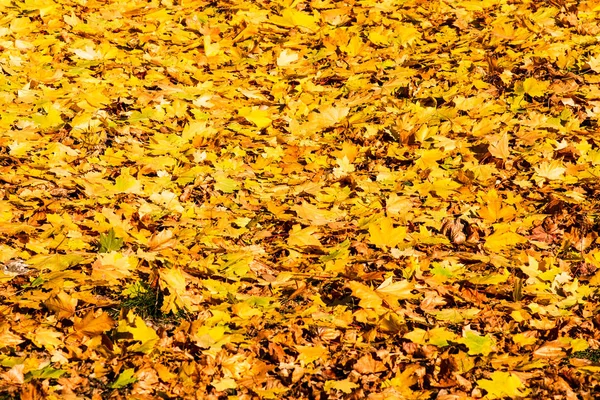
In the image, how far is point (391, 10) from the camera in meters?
5.41

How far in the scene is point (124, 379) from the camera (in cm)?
260

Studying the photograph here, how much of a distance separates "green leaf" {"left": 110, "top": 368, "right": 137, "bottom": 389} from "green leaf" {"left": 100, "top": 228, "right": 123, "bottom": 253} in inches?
31.0

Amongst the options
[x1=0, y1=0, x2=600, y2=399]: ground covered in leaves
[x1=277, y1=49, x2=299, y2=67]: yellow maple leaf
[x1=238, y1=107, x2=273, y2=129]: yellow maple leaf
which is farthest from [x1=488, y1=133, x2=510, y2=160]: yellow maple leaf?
[x1=277, y1=49, x2=299, y2=67]: yellow maple leaf

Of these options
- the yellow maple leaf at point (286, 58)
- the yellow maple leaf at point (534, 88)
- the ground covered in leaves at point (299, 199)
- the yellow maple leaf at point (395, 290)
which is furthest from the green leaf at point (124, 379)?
the yellow maple leaf at point (534, 88)

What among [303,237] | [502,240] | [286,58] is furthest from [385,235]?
[286,58]

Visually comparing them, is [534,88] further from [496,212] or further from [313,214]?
[313,214]

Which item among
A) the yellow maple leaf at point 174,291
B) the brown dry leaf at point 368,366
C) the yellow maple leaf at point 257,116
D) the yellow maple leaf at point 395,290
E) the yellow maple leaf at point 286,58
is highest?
the brown dry leaf at point 368,366

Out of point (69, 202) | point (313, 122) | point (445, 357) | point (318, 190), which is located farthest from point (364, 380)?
point (313, 122)

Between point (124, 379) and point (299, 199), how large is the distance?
1.45 meters

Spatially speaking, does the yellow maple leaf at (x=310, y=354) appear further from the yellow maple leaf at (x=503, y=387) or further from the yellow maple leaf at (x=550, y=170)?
the yellow maple leaf at (x=550, y=170)

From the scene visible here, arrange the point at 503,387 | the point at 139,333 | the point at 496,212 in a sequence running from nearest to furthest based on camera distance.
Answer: the point at 503,387 → the point at 139,333 → the point at 496,212

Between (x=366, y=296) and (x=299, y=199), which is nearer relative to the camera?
(x=366, y=296)

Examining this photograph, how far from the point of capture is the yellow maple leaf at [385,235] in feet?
11.1

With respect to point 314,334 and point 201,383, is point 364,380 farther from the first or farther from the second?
point 201,383
